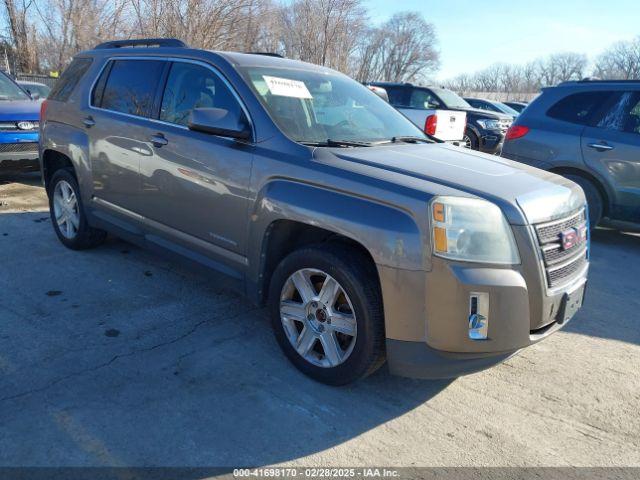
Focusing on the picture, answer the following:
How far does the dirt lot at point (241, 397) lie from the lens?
8.45 ft

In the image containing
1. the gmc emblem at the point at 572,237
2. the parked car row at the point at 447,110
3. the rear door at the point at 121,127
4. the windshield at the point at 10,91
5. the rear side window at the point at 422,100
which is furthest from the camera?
the rear side window at the point at 422,100

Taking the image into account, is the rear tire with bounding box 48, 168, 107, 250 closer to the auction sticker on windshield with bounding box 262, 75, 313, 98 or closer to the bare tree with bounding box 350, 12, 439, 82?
the auction sticker on windshield with bounding box 262, 75, 313, 98

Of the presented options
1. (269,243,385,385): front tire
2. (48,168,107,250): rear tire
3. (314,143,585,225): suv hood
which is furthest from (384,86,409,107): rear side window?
(269,243,385,385): front tire

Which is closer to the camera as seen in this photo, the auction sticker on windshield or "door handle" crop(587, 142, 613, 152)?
the auction sticker on windshield

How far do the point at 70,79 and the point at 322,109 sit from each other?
2.90 m

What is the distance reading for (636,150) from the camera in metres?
5.96

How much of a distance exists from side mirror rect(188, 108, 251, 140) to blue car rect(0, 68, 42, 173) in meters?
5.69

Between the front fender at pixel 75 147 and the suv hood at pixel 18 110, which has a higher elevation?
the suv hood at pixel 18 110

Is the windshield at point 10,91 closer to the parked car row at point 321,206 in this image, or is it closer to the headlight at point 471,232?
the parked car row at point 321,206

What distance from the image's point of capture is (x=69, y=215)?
17.2 feet

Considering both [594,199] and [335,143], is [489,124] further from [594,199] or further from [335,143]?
[335,143]

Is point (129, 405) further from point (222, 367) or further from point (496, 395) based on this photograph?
point (496, 395)

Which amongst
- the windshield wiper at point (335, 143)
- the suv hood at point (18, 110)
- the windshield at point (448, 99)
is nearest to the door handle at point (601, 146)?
the windshield wiper at point (335, 143)

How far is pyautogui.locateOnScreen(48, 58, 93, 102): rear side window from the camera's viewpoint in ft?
16.5
